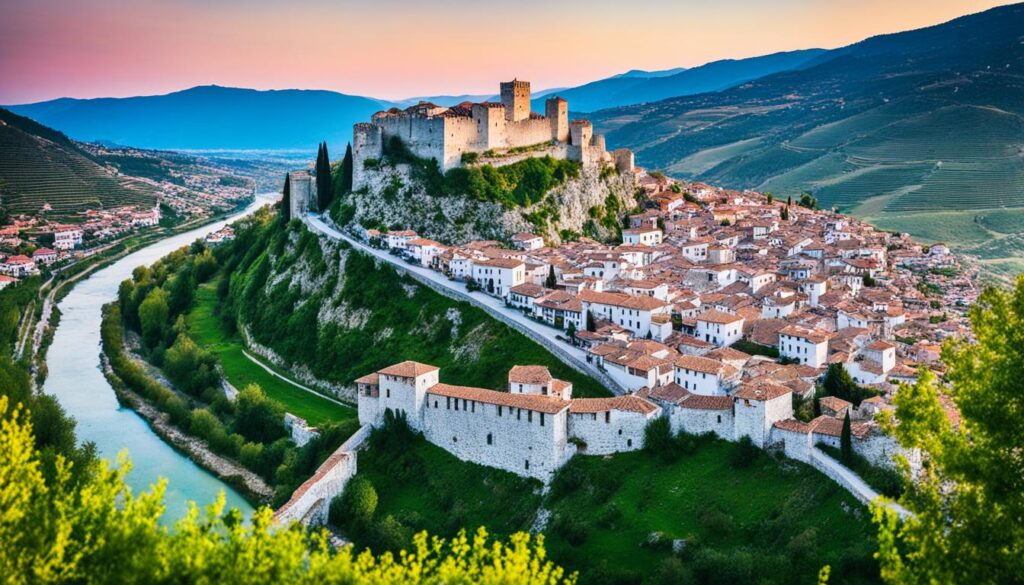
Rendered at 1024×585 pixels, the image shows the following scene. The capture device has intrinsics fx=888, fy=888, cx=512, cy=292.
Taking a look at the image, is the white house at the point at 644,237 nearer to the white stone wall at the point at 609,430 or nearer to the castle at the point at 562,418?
the castle at the point at 562,418

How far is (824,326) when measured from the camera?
38.9 metres

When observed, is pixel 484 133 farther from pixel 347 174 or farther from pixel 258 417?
pixel 258 417

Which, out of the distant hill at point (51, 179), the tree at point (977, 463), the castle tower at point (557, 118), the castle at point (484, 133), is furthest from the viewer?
the distant hill at point (51, 179)

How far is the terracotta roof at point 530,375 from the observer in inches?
1305

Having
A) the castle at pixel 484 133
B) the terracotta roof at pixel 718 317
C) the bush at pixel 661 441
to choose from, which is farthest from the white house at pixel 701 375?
the castle at pixel 484 133

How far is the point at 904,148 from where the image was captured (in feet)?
402

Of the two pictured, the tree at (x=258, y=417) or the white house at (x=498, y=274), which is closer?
the tree at (x=258, y=417)

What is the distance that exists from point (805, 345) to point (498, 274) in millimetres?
17640

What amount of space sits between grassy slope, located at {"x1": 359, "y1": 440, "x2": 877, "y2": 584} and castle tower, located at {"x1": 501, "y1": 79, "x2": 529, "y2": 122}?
1462 inches

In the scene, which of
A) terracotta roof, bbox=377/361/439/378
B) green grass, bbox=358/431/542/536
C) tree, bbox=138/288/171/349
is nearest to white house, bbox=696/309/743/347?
green grass, bbox=358/431/542/536

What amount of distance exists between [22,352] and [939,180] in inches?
3757

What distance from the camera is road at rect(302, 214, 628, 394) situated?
118ft

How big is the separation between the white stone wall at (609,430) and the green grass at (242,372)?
48.4ft

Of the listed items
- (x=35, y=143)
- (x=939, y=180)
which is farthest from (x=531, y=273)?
(x=35, y=143)
